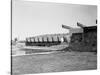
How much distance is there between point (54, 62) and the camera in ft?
10.1

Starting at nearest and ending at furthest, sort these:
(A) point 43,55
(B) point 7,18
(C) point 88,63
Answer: (B) point 7,18 < (A) point 43,55 < (C) point 88,63

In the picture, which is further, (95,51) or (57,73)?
(95,51)

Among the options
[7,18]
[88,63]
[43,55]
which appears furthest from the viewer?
[88,63]

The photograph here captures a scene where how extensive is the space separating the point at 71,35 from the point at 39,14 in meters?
0.63

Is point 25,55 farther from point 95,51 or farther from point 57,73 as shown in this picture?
point 95,51

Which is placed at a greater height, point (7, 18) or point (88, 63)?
point (7, 18)

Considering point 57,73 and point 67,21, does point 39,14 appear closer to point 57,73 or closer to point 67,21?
point 67,21

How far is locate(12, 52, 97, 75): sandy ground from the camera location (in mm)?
2896

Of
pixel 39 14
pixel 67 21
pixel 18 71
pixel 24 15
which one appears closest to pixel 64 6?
pixel 67 21

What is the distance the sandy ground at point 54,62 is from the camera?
2.90 meters

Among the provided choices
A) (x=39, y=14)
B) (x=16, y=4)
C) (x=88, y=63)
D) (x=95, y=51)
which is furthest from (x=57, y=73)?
(x=16, y=4)

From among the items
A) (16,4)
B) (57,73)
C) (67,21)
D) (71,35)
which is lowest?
(57,73)

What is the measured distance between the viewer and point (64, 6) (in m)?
3.12

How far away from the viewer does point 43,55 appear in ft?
9.82
